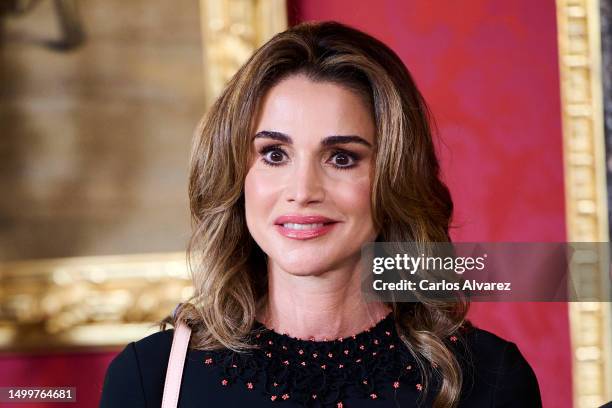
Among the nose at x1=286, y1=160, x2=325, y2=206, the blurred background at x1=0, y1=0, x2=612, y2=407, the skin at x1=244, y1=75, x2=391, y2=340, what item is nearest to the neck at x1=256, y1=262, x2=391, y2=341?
the skin at x1=244, y1=75, x2=391, y2=340

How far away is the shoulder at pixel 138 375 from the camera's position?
1407 millimetres

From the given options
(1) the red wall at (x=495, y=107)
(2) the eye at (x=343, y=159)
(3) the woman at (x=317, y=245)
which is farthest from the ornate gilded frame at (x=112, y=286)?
(2) the eye at (x=343, y=159)

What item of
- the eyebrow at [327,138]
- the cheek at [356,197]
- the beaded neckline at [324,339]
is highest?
the eyebrow at [327,138]

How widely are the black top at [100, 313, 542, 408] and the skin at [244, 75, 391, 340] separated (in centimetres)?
3

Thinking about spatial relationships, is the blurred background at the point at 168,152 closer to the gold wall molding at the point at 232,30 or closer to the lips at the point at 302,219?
the gold wall molding at the point at 232,30

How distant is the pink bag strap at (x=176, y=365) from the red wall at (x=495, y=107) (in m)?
0.94

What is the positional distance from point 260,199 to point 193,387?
0.94 ft

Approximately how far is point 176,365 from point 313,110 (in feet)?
1.36

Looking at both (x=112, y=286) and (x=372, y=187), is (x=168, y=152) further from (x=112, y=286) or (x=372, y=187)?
(x=372, y=187)

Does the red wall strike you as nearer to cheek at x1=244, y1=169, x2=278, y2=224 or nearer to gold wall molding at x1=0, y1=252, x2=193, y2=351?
gold wall molding at x1=0, y1=252, x2=193, y2=351

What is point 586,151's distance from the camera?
217 centimetres

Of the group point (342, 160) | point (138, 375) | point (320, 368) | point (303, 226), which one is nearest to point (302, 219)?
point (303, 226)

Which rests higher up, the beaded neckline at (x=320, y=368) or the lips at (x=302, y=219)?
the lips at (x=302, y=219)

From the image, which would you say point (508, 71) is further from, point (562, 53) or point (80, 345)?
point (80, 345)
